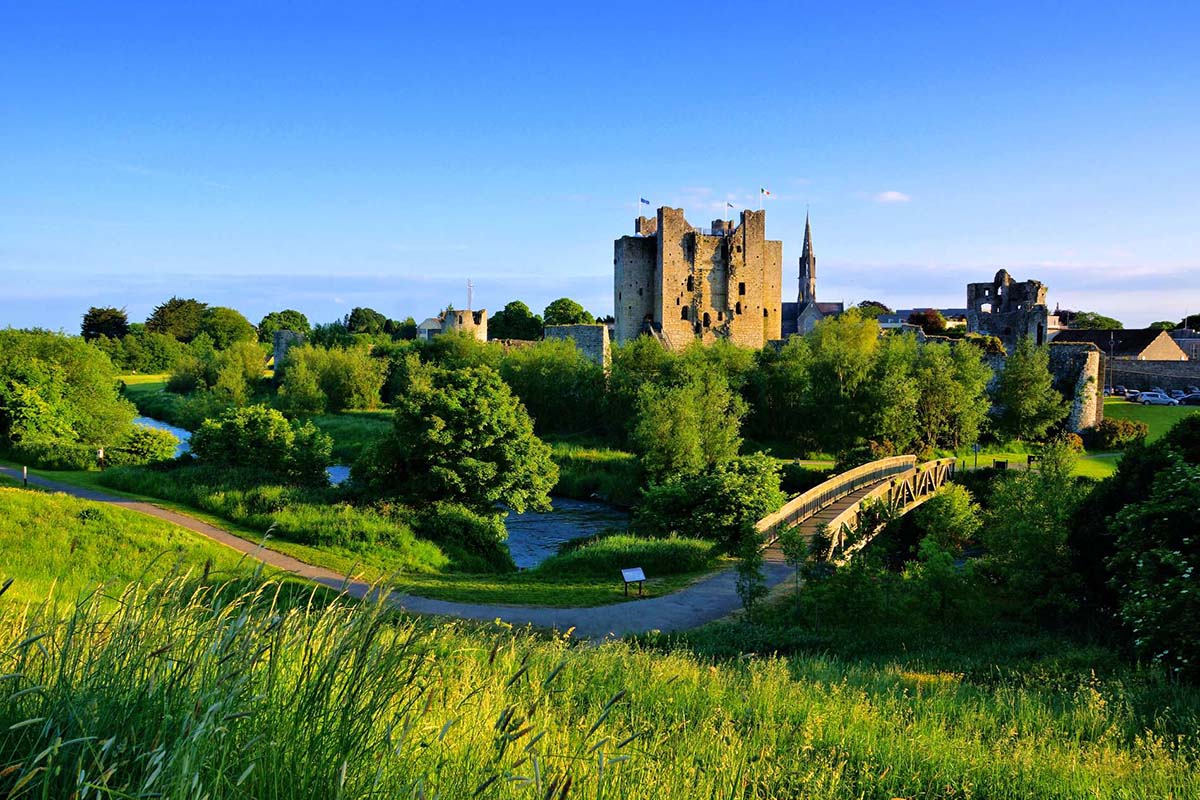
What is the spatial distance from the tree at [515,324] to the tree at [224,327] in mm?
36988

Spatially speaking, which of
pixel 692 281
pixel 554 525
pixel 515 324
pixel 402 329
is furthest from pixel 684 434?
pixel 402 329

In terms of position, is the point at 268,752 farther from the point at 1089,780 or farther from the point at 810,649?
the point at 810,649

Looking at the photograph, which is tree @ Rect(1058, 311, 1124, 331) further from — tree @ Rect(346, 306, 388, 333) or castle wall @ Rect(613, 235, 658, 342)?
tree @ Rect(346, 306, 388, 333)

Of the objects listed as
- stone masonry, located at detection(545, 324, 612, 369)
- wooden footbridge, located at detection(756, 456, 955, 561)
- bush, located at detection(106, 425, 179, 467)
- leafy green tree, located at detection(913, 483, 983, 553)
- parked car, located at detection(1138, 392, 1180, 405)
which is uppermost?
stone masonry, located at detection(545, 324, 612, 369)

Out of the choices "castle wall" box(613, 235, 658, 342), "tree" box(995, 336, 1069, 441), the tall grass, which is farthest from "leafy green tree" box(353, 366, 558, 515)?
"castle wall" box(613, 235, 658, 342)

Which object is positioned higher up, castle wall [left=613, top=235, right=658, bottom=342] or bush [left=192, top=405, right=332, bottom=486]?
castle wall [left=613, top=235, right=658, bottom=342]

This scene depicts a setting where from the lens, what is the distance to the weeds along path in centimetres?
1578

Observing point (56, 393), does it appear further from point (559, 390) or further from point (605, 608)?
point (605, 608)

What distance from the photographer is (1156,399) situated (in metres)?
56.7

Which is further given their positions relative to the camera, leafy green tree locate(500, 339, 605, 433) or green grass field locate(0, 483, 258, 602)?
leafy green tree locate(500, 339, 605, 433)

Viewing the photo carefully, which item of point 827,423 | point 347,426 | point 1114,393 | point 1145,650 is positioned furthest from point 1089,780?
point 1114,393

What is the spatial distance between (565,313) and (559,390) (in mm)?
48471

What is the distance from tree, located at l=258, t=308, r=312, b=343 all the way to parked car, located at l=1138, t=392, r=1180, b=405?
114267mm

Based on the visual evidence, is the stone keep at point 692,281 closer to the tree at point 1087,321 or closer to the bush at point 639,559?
the bush at point 639,559
